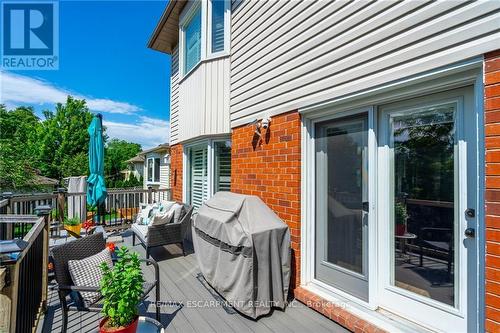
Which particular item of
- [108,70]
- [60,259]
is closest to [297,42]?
[60,259]

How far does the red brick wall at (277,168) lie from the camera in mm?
3309

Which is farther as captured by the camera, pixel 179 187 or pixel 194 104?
pixel 179 187

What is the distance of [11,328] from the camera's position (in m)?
1.63

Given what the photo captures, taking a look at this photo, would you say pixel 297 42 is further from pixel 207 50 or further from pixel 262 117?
pixel 207 50

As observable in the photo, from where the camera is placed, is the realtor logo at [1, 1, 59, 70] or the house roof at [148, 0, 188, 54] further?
the house roof at [148, 0, 188, 54]

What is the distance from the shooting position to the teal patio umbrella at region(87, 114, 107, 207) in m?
5.93

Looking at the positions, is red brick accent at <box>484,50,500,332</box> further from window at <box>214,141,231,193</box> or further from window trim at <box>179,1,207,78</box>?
window trim at <box>179,1,207,78</box>

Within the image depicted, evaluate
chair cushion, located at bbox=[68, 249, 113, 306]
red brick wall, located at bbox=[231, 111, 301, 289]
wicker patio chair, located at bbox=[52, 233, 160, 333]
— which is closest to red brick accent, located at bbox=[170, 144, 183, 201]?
red brick wall, located at bbox=[231, 111, 301, 289]

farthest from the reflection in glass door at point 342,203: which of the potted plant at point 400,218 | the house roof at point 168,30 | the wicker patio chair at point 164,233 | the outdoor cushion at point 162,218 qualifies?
the house roof at point 168,30

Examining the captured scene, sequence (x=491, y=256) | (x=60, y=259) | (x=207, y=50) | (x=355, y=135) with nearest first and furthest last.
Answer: (x=491, y=256), (x=60, y=259), (x=355, y=135), (x=207, y=50)

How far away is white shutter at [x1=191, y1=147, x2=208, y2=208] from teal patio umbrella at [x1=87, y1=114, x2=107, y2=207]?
2.04 m

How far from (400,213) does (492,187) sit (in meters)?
0.81

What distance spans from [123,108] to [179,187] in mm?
30463

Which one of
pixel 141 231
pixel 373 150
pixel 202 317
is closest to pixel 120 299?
pixel 202 317
